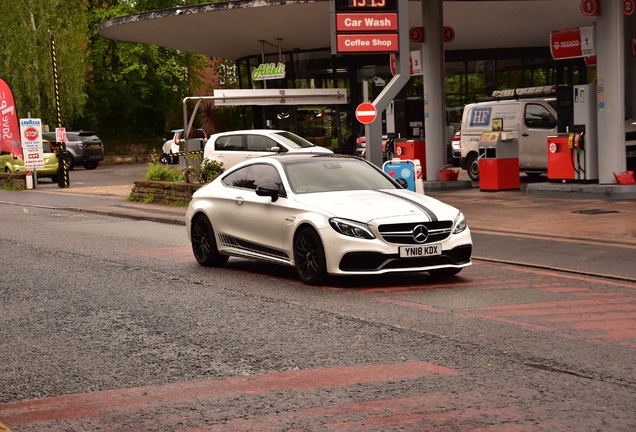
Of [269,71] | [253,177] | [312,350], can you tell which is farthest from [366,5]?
[269,71]

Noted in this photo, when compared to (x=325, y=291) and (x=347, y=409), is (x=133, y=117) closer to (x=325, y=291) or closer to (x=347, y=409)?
(x=325, y=291)

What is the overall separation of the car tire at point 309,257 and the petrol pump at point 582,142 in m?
12.1

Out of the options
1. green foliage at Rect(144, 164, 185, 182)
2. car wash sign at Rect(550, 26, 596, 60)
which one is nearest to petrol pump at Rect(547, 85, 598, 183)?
car wash sign at Rect(550, 26, 596, 60)

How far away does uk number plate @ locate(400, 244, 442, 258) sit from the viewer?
11.4 m

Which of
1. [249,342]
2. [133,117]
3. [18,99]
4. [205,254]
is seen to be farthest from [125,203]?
[133,117]

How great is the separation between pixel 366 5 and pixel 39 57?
4135 centimetres

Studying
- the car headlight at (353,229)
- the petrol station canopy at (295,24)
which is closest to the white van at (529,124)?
the petrol station canopy at (295,24)

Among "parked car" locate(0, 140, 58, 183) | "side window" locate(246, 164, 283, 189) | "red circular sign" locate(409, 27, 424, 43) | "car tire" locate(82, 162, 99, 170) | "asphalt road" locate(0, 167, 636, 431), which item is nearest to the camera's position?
"asphalt road" locate(0, 167, 636, 431)

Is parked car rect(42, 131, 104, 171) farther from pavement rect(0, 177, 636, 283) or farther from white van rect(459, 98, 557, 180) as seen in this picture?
white van rect(459, 98, 557, 180)

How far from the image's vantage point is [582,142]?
22844mm

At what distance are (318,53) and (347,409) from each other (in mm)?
38751

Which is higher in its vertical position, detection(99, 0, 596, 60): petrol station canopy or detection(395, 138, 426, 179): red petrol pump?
detection(99, 0, 596, 60): petrol station canopy

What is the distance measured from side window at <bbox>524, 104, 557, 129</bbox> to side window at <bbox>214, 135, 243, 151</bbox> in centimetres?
757

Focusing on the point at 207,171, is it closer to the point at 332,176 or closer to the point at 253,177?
the point at 253,177
